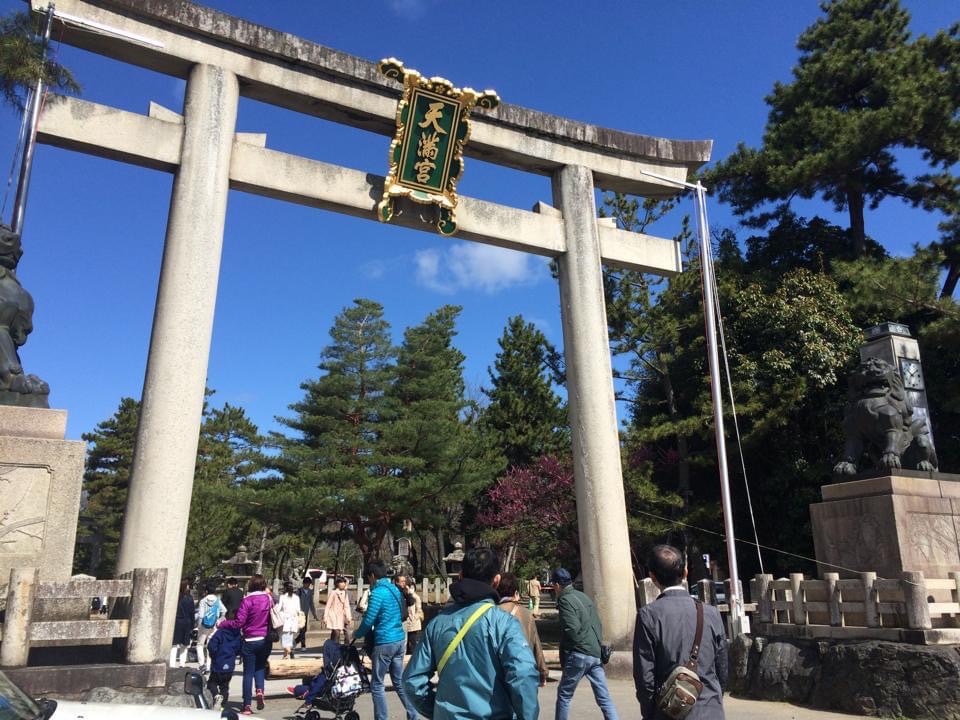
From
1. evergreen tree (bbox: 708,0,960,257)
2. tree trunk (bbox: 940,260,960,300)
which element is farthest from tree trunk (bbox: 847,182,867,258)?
tree trunk (bbox: 940,260,960,300)

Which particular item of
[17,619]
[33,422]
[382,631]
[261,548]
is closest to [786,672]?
[382,631]

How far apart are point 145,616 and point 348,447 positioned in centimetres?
1364

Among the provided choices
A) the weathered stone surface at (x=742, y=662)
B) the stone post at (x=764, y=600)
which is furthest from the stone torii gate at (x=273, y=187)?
the stone post at (x=764, y=600)

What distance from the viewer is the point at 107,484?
94.1ft

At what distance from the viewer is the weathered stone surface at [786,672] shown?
7.12m

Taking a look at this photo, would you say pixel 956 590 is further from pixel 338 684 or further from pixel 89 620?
pixel 89 620

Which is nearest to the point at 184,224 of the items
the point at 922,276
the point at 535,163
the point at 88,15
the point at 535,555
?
the point at 88,15

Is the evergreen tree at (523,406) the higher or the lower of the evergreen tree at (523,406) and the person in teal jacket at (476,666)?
the higher

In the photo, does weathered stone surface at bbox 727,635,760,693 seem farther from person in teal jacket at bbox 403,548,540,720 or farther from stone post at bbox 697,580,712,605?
person in teal jacket at bbox 403,548,540,720

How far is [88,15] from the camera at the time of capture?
833cm

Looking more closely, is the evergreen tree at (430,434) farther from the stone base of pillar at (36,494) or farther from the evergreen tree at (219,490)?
the stone base of pillar at (36,494)

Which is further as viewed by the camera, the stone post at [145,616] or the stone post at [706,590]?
the stone post at [706,590]

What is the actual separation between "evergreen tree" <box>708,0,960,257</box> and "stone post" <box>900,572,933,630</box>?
40.9 feet

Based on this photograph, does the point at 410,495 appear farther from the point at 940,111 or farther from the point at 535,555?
the point at 940,111
